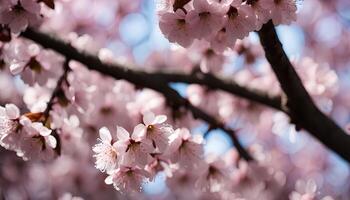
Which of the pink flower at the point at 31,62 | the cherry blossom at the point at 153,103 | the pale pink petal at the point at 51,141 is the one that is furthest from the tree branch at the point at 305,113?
the pink flower at the point at 31,62

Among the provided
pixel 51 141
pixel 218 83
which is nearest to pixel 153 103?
pixel 218 83

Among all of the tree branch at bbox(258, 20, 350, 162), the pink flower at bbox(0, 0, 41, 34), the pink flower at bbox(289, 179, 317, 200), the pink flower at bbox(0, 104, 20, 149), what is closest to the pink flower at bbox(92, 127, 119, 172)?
the pink flower at bbox(0, 104, 20, 149)

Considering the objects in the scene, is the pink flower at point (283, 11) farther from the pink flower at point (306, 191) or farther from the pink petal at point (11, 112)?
the pink petal at point (11, 112)

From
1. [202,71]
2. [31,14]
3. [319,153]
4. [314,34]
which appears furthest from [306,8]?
[31,14]

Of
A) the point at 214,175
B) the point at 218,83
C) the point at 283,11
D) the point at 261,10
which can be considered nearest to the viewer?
the point at 261,10

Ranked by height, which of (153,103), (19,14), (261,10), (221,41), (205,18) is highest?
(261,10)

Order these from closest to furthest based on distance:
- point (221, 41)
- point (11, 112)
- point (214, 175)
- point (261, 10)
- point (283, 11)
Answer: point (261, 10)
point (283, 11)
point (221, 41)
point (11, 112)
point (214, 175)

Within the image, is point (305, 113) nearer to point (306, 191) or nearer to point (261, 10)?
point (306, 191)
